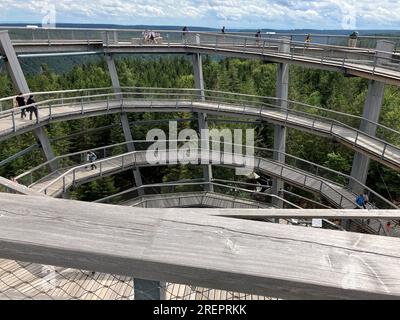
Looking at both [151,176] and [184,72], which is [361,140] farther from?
[184,72]

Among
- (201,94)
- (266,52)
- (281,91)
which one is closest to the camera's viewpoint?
(266,52)

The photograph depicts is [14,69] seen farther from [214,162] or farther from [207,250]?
[207,250]

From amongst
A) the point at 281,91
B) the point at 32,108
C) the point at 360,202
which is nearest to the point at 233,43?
the point at 281,91

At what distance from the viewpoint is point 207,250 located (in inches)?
54.3

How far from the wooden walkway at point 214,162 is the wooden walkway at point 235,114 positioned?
8.52ft

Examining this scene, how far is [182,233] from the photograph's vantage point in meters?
1.47

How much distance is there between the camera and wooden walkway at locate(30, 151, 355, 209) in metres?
18.7

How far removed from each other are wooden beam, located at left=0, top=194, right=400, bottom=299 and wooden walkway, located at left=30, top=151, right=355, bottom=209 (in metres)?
17.0

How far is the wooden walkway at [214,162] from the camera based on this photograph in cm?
1866

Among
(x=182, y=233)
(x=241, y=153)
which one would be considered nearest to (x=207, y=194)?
(x=241, y=153)

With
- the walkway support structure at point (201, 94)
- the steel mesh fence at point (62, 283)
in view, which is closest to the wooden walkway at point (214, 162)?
the walkway support structure at point (201, 94)

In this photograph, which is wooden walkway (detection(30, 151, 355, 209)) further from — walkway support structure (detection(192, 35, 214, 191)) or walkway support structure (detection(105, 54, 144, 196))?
walkway support structure (detection(192, 35, 214, 191))

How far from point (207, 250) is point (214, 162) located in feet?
70.2

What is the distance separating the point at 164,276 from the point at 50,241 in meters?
0.47
